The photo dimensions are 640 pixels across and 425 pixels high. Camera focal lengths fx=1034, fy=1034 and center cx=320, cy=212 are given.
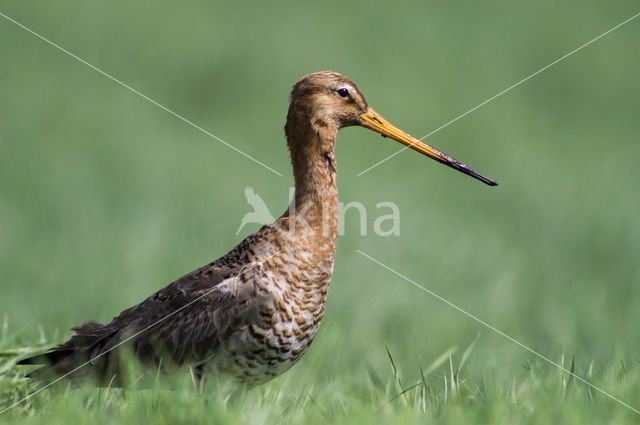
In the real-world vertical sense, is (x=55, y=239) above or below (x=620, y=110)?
below

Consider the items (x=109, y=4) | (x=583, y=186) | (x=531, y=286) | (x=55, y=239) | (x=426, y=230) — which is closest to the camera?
(x=531, y=286)

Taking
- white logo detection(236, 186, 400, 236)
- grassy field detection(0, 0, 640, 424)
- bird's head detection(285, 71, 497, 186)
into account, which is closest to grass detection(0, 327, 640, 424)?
grassy field detection(0, 0, 640, 424)

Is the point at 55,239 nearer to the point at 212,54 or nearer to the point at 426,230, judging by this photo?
the point at 426,230

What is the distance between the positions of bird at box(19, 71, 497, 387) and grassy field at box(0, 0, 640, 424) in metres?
0.21

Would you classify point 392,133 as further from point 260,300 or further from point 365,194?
point 365,194

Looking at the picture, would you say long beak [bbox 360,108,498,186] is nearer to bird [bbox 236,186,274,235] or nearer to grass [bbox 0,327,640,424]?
grass [bbox 0,327,640,424]

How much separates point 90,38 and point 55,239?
670cm

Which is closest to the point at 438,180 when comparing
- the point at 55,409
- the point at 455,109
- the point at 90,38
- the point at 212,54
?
the point at 455,109

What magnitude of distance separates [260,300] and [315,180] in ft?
2.94

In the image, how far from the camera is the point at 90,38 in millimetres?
16531

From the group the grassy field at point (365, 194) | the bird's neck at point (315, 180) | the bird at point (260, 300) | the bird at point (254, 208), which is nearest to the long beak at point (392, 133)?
the bird at point (260, 300)

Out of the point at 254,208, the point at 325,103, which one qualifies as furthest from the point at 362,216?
the point at 325,103

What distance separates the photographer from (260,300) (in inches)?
226

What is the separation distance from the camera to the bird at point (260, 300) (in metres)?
5.74
